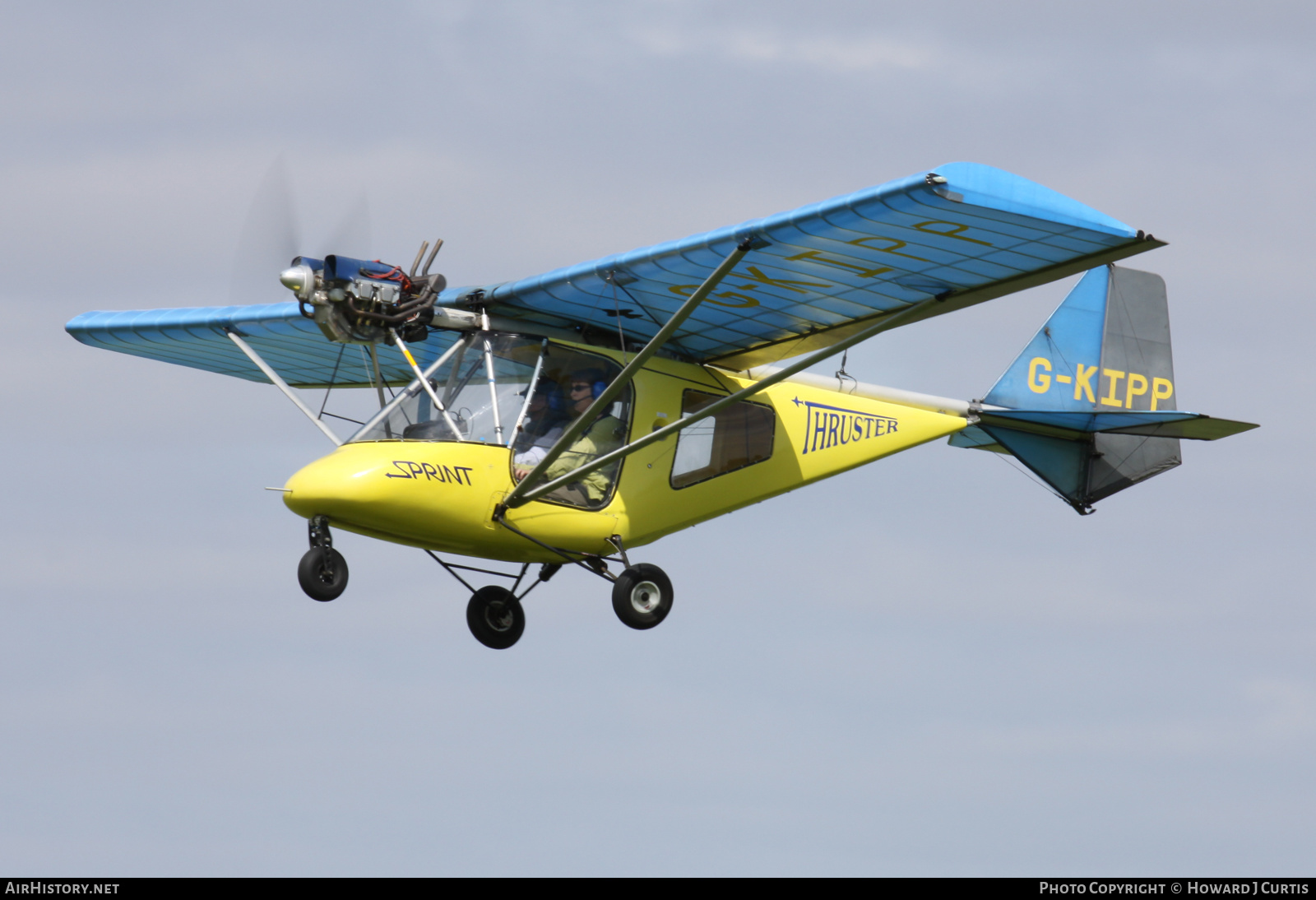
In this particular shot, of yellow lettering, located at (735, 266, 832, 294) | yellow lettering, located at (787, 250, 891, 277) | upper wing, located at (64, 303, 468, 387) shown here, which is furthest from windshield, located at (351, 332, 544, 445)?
yellow lettering, located at (787, 250, 891, 277)

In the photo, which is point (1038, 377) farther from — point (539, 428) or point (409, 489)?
point (409, 489)

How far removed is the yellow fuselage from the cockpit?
0.50 feet

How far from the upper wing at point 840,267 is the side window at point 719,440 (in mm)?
510

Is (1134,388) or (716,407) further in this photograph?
(1134,388)

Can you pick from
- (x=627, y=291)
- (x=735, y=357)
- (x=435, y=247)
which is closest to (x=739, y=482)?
(x=735, y=357)

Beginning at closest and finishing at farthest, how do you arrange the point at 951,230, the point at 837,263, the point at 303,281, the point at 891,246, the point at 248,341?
the point at 951,230, the point at 891,246, the point at 837,263, the point at 303,281, the point at 248,341

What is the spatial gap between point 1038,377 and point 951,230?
6.66m

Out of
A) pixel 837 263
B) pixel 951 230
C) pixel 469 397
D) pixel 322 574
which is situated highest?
pixel 837 263

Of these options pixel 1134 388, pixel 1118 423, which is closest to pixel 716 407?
pixel 1118 423

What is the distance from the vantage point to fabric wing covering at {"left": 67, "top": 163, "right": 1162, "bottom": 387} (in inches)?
552

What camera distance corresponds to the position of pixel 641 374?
58.3 feet

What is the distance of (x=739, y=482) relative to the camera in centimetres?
1845

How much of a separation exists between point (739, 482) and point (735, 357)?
1.24m

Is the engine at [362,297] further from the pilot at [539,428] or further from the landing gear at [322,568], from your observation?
the landing gear at [322,568]
